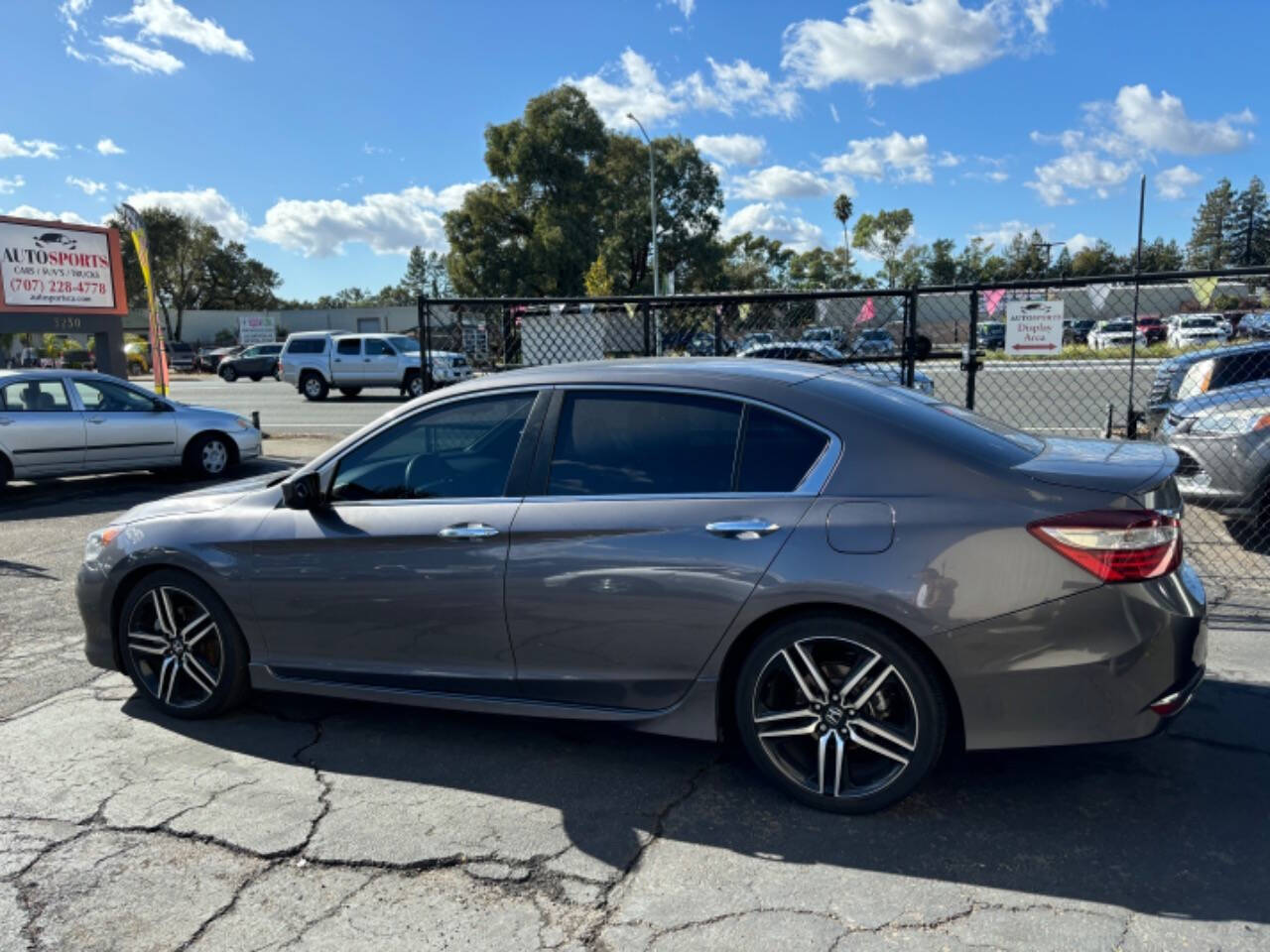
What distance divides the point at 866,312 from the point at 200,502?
4.73m

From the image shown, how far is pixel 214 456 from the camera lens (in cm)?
1185

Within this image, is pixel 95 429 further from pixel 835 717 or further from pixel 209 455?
pixel 835 717

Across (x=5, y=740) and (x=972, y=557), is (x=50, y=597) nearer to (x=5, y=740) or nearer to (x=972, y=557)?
(x=5, y=740)

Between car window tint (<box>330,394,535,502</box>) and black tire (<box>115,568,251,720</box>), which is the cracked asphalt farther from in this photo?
car window tint (<box>330,394,535,502</box>)

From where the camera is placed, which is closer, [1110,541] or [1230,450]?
[1110,541]

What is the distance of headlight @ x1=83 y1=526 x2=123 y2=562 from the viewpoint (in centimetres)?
432

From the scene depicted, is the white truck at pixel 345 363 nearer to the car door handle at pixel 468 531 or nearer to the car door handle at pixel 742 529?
→ the car door handle at pixel 468 531

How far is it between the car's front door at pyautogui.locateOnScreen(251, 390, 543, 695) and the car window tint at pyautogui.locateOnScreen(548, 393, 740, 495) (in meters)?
0.20

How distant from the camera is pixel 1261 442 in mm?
6496

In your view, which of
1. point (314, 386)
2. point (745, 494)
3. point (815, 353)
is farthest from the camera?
point (314, 386)

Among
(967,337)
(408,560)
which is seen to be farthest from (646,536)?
(967,337)

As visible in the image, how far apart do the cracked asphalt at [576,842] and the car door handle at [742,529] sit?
1033 mm

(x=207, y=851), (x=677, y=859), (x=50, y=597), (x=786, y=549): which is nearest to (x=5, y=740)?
(x=207, y=851)

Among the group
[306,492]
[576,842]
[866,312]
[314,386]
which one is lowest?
[576,842]
